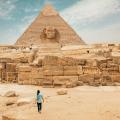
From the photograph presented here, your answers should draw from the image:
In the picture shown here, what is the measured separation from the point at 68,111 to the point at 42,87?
664 centimetres

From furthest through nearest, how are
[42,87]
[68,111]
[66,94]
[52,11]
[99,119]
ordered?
[52,11] < [42,87] < [66,94] < [68,111] < [99,119]

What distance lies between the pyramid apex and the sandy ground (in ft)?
98.2

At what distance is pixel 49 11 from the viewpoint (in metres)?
46.8

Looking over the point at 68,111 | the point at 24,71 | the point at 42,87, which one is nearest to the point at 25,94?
the point at 42,87

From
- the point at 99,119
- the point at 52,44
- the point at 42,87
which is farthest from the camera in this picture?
the point at 52,44

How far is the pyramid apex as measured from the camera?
46469mm

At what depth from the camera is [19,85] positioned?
1966 cm

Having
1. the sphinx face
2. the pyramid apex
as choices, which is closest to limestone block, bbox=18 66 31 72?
the sphinx face

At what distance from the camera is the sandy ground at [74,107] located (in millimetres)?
11594

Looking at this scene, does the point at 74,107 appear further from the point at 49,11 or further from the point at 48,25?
the point at 49,11

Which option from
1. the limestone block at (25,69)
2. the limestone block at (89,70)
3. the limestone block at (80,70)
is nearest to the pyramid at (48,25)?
the limestone block at (25,69)

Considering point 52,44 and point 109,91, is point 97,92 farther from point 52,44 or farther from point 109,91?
point 52,44

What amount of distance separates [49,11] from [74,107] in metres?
34.9

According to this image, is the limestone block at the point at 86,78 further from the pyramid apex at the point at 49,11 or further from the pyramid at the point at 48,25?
the pyramid apex at the point at 49,11
